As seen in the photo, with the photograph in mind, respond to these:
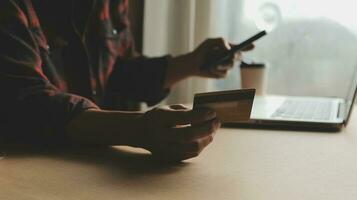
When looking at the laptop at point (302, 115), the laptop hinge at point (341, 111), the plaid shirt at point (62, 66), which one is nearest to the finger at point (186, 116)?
the plaid shirt at point (62, 66)

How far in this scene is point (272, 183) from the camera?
59 centimetres

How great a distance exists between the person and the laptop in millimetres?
177

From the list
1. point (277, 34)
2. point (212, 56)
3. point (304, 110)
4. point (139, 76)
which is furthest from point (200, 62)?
point (277, 34)

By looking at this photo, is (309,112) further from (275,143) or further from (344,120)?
(275,143)

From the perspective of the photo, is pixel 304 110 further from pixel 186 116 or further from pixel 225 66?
pixel 186 116

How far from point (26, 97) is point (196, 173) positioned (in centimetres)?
29

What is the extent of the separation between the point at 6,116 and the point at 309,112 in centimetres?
62

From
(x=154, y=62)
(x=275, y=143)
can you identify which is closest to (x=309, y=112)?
(x=275, y=143)

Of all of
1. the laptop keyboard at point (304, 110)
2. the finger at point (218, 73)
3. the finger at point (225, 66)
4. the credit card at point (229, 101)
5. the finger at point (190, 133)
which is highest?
the credit card at point (229, 101)

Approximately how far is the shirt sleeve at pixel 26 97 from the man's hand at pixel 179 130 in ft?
0.48

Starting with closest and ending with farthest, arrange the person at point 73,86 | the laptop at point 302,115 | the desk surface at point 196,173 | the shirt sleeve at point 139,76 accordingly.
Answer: the desk surface at point 196,173
the person at point 73,86
the laptop at point 302,115
the shirt sleeve at point 139,76

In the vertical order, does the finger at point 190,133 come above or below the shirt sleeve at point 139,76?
above

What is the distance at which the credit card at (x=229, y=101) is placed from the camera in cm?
63

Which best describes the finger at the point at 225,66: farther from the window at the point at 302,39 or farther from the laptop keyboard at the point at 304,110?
the window at the point at 302,39
